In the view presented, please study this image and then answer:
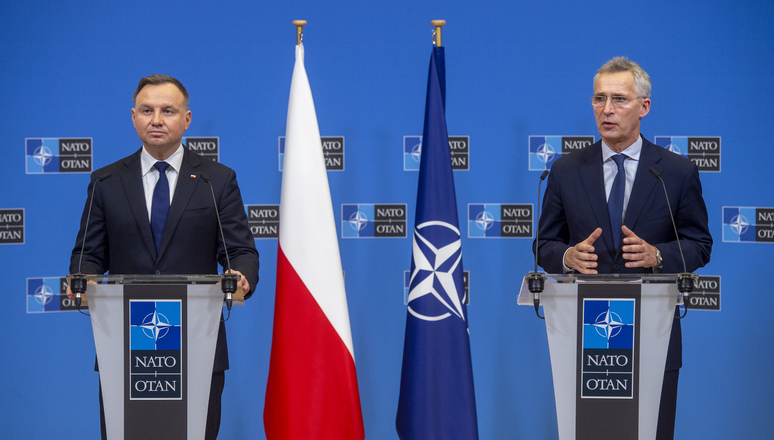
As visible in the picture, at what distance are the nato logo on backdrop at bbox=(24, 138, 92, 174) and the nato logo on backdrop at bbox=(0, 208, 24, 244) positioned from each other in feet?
0.79

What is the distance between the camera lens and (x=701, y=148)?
12.4ft

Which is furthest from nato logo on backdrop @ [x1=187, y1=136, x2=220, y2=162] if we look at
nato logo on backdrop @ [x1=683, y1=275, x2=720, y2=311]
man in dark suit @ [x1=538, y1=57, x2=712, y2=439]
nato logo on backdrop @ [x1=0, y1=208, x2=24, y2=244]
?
nato logo on backdrop @ [x1=683, y1=275, x2=720, y2=311]

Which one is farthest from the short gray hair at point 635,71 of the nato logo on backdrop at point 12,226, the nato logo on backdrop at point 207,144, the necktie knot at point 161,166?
the nato logo on backdrop at point 12,226

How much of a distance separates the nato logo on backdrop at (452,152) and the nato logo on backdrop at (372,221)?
234mm

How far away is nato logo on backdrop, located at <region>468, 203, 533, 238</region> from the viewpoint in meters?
3.81

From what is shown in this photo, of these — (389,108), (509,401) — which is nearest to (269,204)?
(389,108)

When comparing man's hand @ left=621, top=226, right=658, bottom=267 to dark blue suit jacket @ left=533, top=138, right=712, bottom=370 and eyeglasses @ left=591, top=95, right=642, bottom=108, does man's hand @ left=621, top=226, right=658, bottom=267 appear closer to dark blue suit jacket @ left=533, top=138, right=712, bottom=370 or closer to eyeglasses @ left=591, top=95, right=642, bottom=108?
dark blue suit jacket @ left=533, top=138, right=712, bottom=370

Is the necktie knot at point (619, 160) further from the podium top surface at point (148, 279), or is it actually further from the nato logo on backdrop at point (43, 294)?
the nato logo on backdrop at point (43, 294)

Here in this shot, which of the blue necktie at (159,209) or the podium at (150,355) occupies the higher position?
the blue necktie at (159,209)

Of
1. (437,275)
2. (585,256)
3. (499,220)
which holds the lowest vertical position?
(437,275)

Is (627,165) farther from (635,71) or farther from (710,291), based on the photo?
(710,291)

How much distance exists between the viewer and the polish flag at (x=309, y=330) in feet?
9.95

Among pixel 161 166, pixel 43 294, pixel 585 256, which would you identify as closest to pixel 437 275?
pixel 585 256

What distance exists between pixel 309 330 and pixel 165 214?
0.83 m
